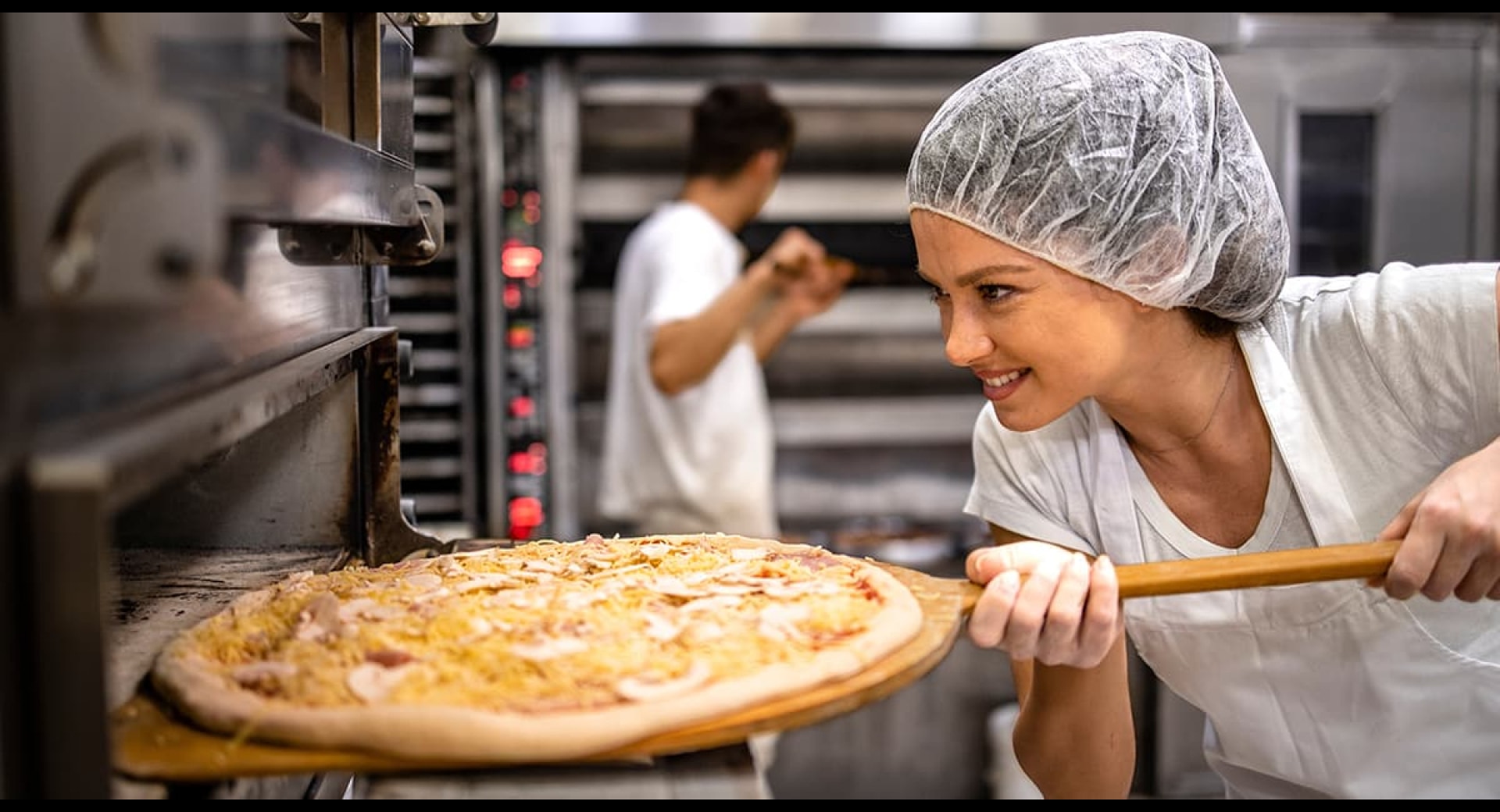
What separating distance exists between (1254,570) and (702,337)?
2.14 meters

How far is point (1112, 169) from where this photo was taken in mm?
1774

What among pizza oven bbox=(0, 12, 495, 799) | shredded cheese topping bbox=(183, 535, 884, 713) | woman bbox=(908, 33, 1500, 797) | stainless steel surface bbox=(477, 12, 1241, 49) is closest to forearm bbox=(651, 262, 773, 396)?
stainless steel surface bbox=(477, 12, 1241, 49)

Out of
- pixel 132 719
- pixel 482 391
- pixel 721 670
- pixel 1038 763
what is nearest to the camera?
pixel 132 719

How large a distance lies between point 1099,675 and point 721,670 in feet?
2.35

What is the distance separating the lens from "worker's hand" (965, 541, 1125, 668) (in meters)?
1.53

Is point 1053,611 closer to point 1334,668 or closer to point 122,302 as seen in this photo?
point 1334,668

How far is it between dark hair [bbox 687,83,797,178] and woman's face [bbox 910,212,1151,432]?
1.78 metres

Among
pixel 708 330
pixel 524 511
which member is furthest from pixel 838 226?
pixel 524 511

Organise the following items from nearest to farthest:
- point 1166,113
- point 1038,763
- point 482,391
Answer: point 1166,113, point 1038,763, point 482,391

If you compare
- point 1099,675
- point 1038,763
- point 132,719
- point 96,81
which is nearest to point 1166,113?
point 1099,675

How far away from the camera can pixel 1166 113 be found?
5.86 feet

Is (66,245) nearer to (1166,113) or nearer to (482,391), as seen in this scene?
(1166,113)

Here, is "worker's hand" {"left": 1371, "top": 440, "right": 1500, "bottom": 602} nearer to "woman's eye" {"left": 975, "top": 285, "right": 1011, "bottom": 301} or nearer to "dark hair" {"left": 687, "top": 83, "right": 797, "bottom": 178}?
"woman's eye" {"left": 975, "top": 285, "right": 1011, "bottom": 301}

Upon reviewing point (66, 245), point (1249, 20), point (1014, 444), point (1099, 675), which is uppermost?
point (1249, 20)
